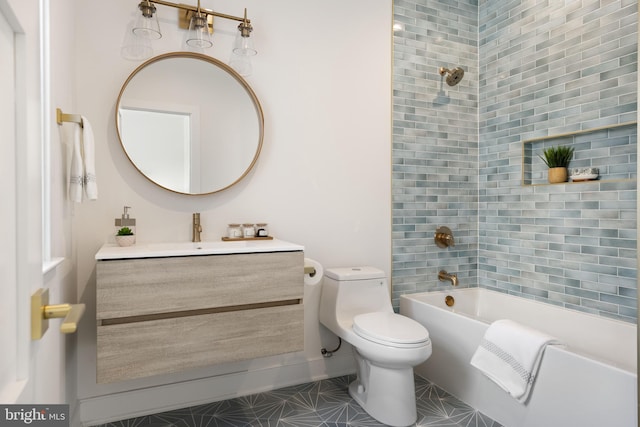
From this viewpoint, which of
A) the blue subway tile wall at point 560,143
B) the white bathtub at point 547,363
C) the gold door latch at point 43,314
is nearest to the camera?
the gold door latch at point 43,314

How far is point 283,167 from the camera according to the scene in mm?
2480

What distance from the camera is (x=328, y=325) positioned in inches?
97.3

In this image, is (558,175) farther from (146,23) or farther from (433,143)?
(146,23)

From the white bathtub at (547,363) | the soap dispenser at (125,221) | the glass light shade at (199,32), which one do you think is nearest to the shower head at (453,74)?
the white bathtub at (547,363)

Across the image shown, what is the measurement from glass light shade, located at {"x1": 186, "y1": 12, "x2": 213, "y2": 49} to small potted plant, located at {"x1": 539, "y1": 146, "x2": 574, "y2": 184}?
2164 mm

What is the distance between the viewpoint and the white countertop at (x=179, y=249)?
5.61ft

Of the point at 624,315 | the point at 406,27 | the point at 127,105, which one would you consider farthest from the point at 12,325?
the point at 406,27

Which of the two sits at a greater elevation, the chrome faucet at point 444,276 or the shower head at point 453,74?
the shower head at point 453,74

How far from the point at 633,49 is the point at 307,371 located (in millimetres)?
2619

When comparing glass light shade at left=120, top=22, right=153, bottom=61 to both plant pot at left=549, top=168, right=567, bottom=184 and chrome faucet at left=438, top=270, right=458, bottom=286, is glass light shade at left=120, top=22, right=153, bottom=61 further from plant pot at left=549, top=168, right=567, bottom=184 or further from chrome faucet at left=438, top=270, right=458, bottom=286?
plant pot at left=549, top=168, right=567, bottom=184

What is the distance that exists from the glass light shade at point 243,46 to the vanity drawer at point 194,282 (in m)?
1.19

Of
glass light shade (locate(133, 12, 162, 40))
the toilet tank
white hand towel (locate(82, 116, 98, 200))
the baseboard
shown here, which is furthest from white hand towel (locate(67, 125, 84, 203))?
the toilet tank

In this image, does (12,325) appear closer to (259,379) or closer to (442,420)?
(259,379)

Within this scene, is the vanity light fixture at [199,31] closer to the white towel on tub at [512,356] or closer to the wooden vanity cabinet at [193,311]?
the wooden vanity cabinet at [193,311]
